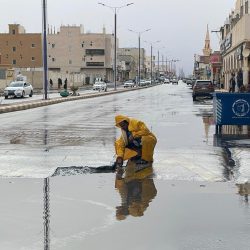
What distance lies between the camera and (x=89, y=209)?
7.52 metres

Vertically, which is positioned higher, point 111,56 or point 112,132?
point 111,56

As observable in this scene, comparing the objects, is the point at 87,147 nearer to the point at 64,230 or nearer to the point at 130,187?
the point at 130,187

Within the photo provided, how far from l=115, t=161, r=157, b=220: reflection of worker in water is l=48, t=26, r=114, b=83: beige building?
437ft

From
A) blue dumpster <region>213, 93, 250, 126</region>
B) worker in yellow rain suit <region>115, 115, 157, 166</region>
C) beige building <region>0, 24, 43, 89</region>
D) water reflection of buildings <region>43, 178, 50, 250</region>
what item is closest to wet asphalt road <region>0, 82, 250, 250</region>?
water reflection of buildings <region>43, 178, 50, 250</region>

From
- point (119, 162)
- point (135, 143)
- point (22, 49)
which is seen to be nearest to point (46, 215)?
point (119, 162)

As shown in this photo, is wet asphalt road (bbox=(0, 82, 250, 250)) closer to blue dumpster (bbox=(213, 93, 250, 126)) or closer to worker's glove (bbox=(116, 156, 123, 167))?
worker's glove (bbox=(116, 156, 123, 167))

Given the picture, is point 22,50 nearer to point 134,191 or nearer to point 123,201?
point 134,191

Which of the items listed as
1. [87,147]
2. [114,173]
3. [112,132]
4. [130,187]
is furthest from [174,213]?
[112,132]

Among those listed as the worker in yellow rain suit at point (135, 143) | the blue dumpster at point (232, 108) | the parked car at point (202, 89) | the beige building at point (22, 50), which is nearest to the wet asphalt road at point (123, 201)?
the worker in yellow rain suit at point (135, 143)

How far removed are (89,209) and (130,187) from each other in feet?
5.63

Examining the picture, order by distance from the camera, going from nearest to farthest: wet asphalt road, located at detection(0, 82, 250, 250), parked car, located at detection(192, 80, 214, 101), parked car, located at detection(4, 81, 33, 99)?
wet asphalt road, located at detection(0, 82, 250, 250) → parked car, located at detection(192, 80, 214, 101) → parked car, located at detection(4, 81, 33, 99)

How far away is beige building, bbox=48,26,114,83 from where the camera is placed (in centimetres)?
14438

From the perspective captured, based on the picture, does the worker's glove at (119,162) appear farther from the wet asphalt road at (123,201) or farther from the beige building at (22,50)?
the beige building at (22,50)

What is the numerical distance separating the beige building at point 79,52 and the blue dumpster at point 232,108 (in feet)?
413
